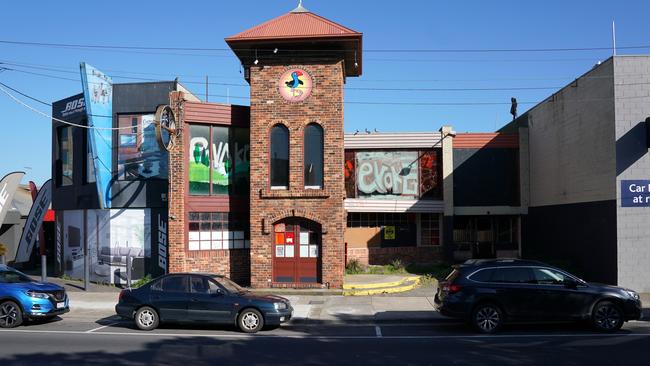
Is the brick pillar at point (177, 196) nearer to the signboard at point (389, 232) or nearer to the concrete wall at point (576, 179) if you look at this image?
the signboard at point (389, 232)

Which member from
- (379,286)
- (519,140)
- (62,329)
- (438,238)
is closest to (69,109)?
(62,329)

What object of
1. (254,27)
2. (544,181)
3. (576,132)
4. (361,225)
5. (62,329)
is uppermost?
(254,27)

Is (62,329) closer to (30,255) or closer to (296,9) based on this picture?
(296,9)

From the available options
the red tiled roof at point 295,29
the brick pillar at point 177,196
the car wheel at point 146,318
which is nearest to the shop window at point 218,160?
the brick pillar at point 177,196

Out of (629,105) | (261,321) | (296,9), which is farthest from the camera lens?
(296,9)

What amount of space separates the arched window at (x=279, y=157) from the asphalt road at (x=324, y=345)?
6.63 metres

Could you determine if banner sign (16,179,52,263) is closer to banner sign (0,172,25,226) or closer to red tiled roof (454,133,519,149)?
banner sign (0,172,25,226)

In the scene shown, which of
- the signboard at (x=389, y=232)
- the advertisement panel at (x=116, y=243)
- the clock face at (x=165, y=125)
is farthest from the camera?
the signboard at (x=389, y=232)

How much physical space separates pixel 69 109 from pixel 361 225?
12.8 metres

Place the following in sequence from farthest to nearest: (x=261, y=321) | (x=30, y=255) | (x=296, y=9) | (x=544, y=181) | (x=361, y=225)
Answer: (x=30, y=255)
(x=361, y=225)
(x=544, y=181)
(x=296, y=9)
(x=261, y=321)

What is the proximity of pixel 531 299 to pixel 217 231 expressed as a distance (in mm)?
11535

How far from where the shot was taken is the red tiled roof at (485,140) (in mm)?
25375

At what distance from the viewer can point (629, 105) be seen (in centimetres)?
1802

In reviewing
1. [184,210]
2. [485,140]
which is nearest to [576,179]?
[485,140]
